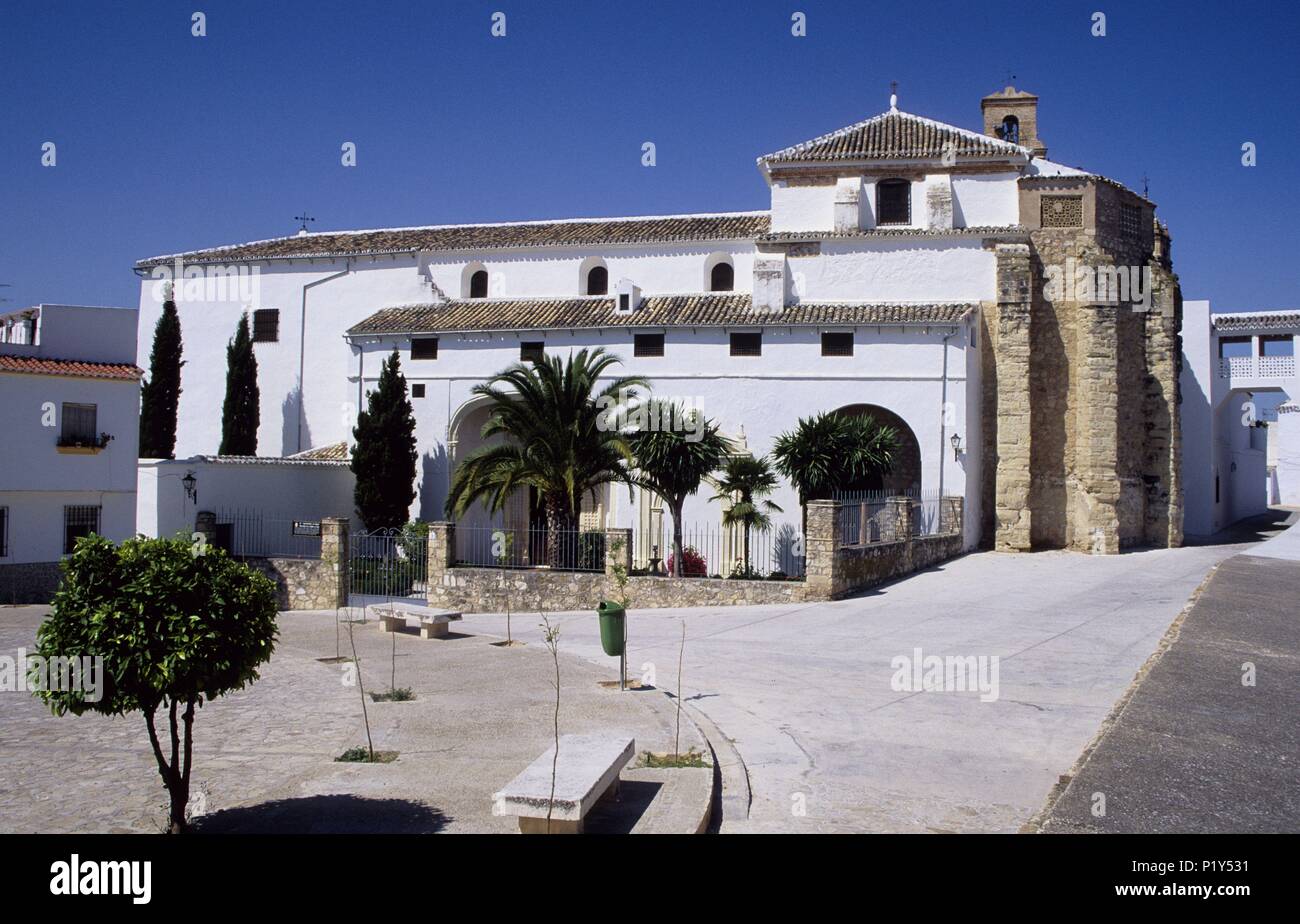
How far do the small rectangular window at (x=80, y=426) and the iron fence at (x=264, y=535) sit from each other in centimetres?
304

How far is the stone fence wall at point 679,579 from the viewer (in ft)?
57.7

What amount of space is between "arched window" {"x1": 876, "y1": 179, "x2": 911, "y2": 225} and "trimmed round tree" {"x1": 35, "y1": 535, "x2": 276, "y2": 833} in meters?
23.2

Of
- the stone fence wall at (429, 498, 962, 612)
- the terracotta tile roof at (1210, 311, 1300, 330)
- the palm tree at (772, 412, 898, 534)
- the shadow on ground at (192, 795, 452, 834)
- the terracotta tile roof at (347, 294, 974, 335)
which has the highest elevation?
the terracotta tile roof at (1210, 311, 1300, 330)

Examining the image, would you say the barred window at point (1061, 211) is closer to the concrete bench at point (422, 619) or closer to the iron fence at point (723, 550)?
the iron fence at point (723, 550)

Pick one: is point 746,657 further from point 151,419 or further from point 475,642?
point 151,419

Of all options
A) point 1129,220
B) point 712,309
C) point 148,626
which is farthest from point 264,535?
point 1129,220

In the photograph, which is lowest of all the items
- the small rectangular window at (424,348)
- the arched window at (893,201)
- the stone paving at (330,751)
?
the stone paving at (330,751)

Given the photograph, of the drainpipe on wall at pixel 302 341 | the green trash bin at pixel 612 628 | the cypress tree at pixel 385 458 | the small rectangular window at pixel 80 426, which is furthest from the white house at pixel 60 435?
the green trash bin at pixel 612 628

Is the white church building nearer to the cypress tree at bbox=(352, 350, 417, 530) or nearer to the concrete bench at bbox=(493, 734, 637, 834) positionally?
the cypress tree at bbox=(352, 350, 417, 530)

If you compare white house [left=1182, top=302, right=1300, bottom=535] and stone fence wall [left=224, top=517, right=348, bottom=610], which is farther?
white house [left=1182, top=302, right=1300, bottom=535]

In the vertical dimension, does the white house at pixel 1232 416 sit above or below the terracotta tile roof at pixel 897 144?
below

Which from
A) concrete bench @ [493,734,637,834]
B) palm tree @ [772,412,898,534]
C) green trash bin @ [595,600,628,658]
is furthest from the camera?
palm tree @ [772,412,898,534]

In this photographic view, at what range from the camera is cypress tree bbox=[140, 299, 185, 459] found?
27250 mm

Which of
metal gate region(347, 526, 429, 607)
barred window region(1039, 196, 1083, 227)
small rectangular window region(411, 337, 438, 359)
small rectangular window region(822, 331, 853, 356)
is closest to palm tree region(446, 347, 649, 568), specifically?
metal gate region(347, 526, 429, 607)
